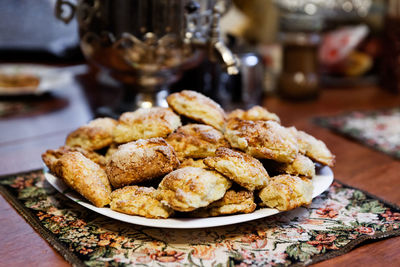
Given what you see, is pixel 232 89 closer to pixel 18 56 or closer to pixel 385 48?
pixel 385 48

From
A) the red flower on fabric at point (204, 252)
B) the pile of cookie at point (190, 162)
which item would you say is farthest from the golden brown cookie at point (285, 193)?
the red flower on fabric at point (204, 252)

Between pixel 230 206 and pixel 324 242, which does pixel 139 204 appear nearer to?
pixel 230 206

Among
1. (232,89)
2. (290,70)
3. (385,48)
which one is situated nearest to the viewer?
(232,89)

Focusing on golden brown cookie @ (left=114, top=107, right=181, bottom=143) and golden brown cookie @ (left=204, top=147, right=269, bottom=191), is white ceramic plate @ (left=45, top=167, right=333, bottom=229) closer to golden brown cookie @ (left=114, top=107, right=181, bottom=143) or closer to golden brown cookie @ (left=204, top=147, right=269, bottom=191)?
golden brown cookie @ (left=204, top=147, right=269, bottom=191)

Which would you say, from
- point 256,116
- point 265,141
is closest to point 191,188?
point 265,141

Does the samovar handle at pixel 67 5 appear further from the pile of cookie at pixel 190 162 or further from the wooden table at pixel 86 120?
the pile of cookie at pixel 190 162

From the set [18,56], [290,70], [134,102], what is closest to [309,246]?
[134,102]
